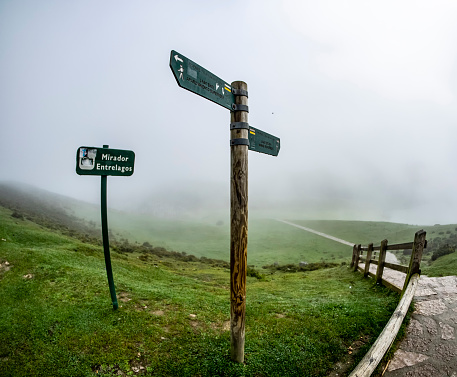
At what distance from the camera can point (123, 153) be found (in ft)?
18.7

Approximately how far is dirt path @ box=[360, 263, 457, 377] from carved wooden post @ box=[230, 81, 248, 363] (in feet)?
8.13

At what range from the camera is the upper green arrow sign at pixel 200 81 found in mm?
3404

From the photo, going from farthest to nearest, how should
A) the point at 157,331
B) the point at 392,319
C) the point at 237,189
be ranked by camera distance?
the point at 157,331
the point at 392,319
the point at 237,189

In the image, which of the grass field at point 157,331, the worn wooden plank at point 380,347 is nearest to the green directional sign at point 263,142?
the worn wooden plank at point 380,347

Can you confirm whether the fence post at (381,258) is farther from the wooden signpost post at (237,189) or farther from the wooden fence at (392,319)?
the wooden signpost post at (237,189)

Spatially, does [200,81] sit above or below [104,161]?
above

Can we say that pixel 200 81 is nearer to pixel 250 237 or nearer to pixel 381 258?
pixel 381 258

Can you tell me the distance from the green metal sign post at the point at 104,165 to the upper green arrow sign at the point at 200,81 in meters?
2.83

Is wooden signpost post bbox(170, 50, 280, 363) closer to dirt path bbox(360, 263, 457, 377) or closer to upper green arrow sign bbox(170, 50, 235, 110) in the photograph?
upper green arrow sign bbox(170, 50, 235, 110)

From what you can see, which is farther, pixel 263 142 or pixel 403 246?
pixel 403 246

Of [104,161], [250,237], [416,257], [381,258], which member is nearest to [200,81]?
[104,161]

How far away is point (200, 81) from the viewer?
367 cm

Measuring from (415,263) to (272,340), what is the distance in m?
4.10

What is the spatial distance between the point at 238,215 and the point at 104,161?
3264mm
